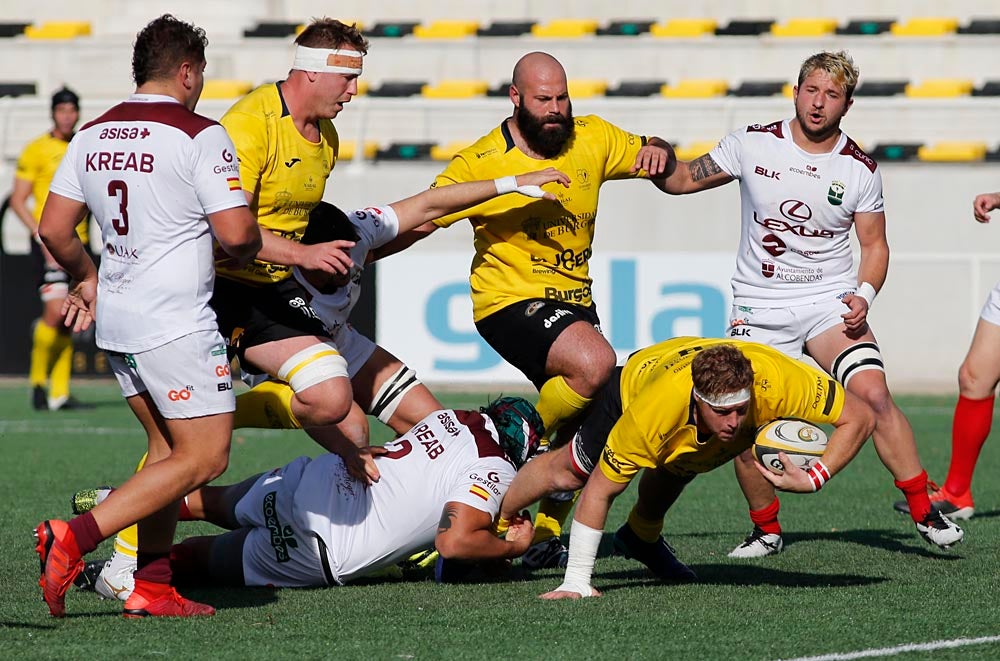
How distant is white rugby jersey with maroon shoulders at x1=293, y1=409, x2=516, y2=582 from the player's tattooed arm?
198 centimetres

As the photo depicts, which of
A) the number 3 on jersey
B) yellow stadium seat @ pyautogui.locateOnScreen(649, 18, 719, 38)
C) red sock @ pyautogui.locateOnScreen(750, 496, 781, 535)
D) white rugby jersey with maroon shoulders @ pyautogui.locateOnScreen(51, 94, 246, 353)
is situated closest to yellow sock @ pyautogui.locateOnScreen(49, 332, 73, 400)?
red sock @ pyautogui.locateOnScreen(750, 496, 781, 535)

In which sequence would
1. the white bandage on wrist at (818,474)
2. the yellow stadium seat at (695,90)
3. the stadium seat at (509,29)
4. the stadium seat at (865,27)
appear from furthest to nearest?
the stadium seat at (509,29) < the stadium seat at (865,27) < the yellow stadium seat at (695,90) < the white bandage on wrist at (818,474)

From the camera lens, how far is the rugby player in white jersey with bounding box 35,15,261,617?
5184 mm

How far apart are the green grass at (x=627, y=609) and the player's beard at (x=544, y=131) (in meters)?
1.90

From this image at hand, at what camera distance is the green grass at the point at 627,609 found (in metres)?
4.96

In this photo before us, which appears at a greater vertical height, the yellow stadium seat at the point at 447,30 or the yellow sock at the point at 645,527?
the yellow stadium seat at the point at 447,30

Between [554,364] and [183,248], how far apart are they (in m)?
2.21

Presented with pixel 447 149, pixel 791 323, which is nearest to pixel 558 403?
pixel 791 323

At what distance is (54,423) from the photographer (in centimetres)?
1252

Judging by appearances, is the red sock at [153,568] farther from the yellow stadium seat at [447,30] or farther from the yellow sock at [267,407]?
the yellow stadium seat at [447,30]

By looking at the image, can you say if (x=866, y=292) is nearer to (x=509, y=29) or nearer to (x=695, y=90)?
(x=695, y=90)

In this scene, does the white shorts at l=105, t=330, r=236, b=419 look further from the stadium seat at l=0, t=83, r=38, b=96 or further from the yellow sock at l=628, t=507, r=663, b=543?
the stadium seat at l=0, t=83, r=38, b=96

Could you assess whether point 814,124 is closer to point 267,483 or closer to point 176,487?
point 267,483

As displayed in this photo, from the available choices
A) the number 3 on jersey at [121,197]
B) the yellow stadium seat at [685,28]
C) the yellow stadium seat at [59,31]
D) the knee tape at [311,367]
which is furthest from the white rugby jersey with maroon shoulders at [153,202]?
the yellow stadium seat at [59,31]
